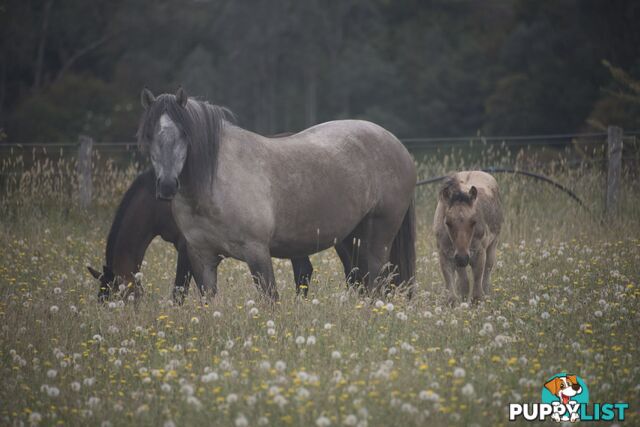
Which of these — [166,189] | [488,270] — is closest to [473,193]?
[488,270]

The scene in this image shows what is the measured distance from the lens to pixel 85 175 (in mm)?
13539

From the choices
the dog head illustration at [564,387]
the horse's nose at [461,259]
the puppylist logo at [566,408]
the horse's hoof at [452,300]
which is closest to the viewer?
the puppylist logo at [566,408]

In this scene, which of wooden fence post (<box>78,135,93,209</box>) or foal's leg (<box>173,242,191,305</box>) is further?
wooden fence post (<box>78,135,93,209</box>)

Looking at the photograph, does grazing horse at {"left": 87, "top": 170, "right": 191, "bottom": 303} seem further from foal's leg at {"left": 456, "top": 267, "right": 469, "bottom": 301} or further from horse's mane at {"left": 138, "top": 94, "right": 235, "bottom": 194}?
foal's leg at {"left": 456, "top": 267, "right": 469, "bottom": 301}

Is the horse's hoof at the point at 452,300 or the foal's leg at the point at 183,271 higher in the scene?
the foal's leg at the point at 183,271

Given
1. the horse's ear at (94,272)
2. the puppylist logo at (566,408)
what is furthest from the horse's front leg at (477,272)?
the horse's ear at (94,272)

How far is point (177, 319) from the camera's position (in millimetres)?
6297

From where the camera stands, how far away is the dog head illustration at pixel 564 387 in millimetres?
4555

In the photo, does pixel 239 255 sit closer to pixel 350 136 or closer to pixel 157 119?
pixel 157 119

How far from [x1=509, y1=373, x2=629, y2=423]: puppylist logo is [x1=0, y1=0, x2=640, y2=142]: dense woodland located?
2333cm

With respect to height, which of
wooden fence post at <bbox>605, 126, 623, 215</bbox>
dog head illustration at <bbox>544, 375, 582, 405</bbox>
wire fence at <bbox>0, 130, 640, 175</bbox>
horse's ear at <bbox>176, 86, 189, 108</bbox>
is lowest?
dog head illustration at <bbox>544, 375, 582, 405</bbox>

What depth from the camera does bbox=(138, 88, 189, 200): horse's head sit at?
5863 millimetres

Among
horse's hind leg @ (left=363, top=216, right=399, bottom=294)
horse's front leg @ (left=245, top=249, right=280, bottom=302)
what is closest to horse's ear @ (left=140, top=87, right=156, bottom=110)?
horse's front leg @ (left=245, top=249, right=280, bottom=302)

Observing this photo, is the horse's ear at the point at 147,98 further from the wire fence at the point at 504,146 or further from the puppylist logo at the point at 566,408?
the puppylist logo at the point at 566,408
